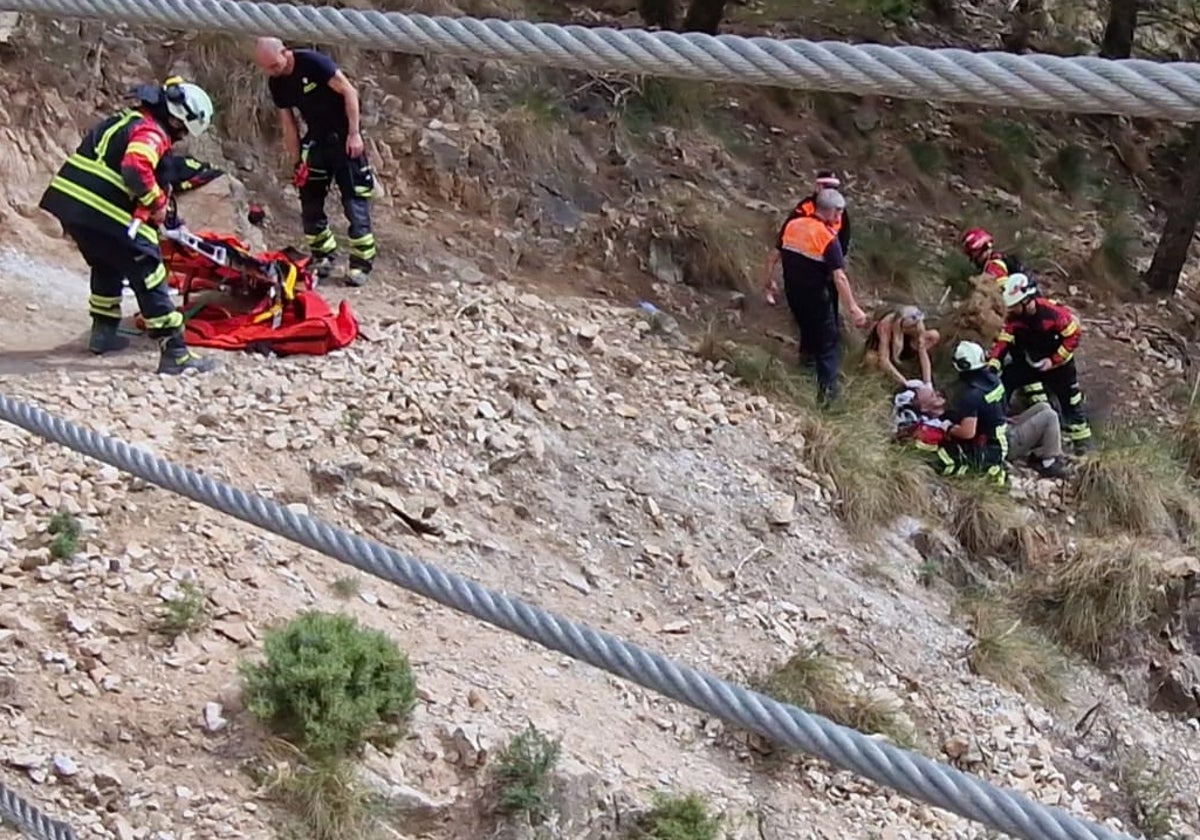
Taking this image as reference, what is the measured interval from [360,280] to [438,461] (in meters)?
1.89

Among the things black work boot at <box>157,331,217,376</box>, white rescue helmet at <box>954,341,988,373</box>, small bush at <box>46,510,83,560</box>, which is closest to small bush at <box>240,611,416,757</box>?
small bush at <box>46,510,83,560</box>

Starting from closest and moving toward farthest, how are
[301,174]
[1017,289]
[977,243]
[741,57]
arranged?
[741,57] < [301,174] < [1017,289] < [977,243]

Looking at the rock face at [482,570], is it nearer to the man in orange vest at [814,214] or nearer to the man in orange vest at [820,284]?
the man in orange vest at [820,284]

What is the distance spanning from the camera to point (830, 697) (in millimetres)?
6664

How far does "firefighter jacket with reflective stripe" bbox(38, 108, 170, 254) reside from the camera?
635 cm

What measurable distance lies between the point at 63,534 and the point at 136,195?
180 centimetres

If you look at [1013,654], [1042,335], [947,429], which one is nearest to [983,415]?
[947,429]

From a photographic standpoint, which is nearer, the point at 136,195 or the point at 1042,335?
the point at 136,195

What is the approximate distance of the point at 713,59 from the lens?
70.3 inches

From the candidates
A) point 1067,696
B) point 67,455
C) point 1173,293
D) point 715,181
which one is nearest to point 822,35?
point 715,181

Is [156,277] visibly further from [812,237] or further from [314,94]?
[812,237]

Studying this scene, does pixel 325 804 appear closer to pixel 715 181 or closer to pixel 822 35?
pixel 715 181

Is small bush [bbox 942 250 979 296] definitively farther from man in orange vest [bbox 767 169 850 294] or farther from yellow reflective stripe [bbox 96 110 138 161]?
yellow reflective stripe [bbox 96 110 138 161]

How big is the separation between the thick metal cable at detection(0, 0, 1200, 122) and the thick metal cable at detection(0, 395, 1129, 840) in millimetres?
714
